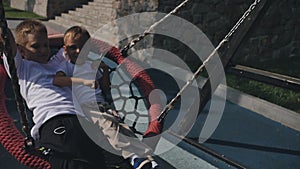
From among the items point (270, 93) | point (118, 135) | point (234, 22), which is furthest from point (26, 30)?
point (234, 22)

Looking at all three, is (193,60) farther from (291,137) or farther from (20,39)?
(20,39)

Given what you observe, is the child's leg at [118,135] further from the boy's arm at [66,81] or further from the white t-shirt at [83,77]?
the boy's arm at [66,81]

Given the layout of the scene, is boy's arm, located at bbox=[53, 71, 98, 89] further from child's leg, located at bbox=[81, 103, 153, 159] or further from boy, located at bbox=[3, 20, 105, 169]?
child's leg, located at bbox=[81, 103, 153, 159]

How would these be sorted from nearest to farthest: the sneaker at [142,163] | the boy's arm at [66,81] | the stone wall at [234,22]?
1. the sneaker at [142,163]
2. the boy's arm at [66,81]
3. the stone wall at [234,22]

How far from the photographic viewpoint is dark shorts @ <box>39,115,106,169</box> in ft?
6.72

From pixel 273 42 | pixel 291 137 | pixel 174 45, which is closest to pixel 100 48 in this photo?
pixel 291 137

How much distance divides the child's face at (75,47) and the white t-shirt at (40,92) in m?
0.18

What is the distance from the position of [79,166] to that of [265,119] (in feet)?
8.84

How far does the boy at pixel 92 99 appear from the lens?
207 centimetres

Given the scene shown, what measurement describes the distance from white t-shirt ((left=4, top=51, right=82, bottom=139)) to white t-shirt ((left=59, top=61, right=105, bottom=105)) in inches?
2.8

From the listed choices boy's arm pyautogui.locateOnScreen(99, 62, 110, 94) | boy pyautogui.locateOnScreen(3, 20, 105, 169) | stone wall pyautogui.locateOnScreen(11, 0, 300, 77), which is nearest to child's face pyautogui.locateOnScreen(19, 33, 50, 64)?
boy pyautogui.locateOnScreen(3, 20, 105, 169)

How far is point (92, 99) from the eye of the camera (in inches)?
95.2

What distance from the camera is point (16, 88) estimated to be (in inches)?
75.2

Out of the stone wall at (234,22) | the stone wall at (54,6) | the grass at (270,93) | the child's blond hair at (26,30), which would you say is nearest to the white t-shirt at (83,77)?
the child's blond hair at (26,30)
